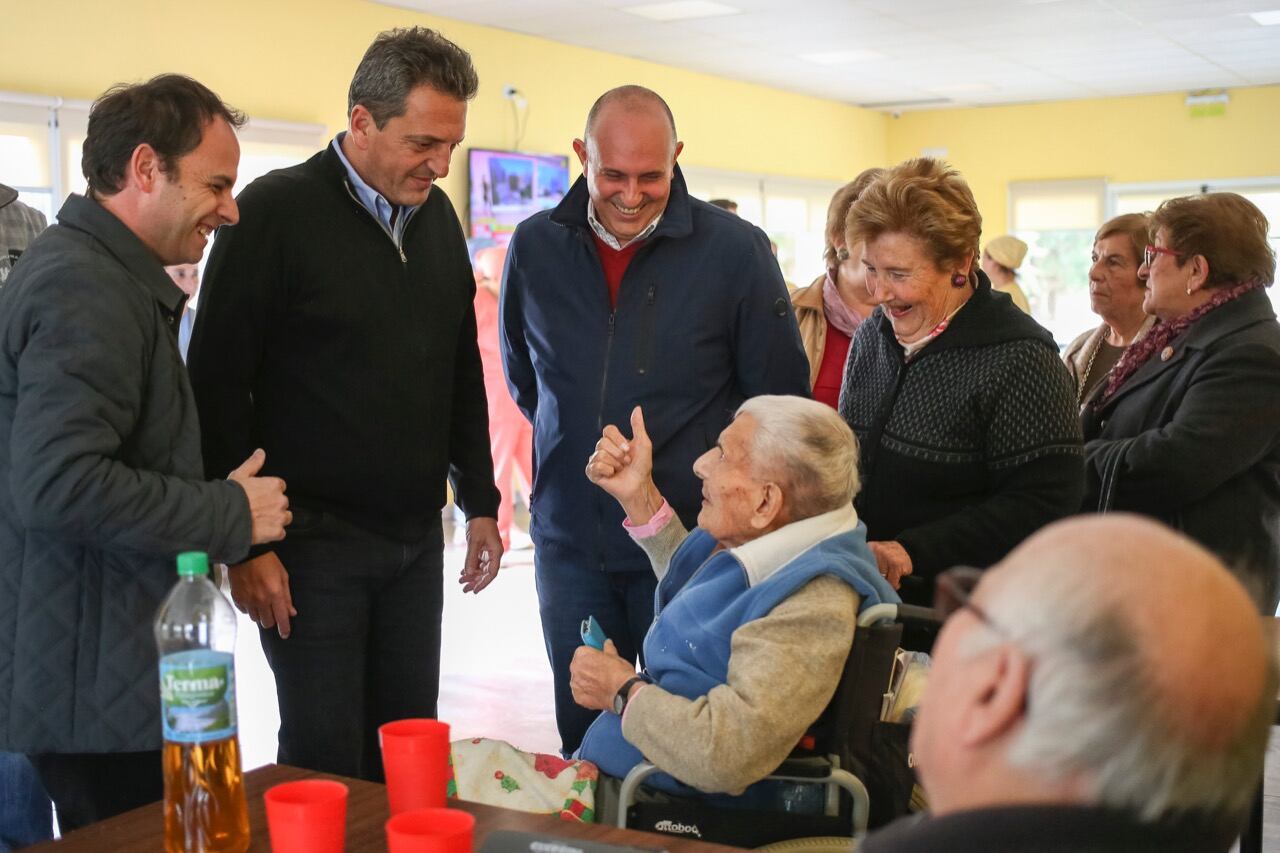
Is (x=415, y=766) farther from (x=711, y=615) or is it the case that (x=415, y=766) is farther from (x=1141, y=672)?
(x=1141, y=672)

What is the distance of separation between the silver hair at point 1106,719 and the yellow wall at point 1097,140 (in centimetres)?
1281

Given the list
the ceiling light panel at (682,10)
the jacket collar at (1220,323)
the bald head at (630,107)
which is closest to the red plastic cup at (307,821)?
the bald head at (630,107)

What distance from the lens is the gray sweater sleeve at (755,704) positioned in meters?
1.79

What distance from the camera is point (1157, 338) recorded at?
3121 mm

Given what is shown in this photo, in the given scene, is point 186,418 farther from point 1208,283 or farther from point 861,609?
point 1208,283

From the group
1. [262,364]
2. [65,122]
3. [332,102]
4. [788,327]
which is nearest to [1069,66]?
[332,102]

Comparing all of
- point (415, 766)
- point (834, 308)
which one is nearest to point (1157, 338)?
point (834, 308)

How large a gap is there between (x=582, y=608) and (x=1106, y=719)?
1871mm

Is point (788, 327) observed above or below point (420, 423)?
above

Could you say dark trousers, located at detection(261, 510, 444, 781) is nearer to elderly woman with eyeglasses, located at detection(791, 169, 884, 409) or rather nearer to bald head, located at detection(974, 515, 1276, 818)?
elderly woman with eyeglasses, located at detection(791, 169, 884, 409)

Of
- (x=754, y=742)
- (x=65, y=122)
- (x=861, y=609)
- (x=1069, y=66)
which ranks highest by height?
(x=1069, y=66)

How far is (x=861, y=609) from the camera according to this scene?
193 centimetres

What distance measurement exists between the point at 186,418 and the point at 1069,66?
1072 cm

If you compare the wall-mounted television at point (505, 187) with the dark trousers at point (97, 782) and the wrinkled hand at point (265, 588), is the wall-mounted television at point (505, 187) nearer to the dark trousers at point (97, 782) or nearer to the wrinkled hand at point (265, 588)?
the wrinkled hand at point (265, 588)
